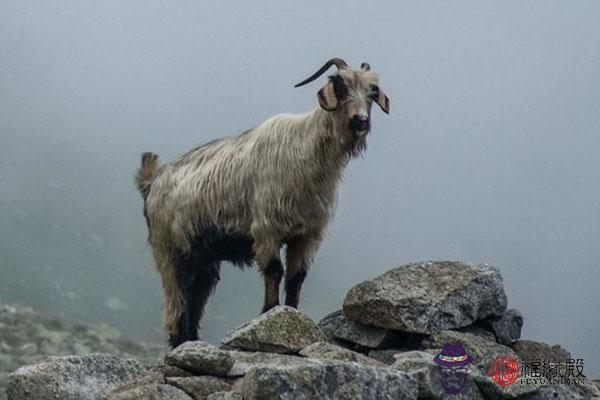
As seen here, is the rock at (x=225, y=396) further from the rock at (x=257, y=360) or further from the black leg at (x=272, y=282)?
the black leg at (x=272, y=282)

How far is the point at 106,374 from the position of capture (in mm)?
8273

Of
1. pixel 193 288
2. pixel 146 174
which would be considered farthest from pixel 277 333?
pixel 146 174

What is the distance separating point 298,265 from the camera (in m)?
11.2

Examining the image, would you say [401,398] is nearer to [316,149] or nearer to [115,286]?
[316,149]

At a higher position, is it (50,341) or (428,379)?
(50,341)

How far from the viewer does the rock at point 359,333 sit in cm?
1001

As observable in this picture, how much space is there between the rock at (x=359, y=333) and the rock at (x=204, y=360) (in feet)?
7.07

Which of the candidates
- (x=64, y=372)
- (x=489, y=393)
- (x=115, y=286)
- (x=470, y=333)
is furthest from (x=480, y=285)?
(x=115, y=286)

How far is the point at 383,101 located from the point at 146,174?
392cm

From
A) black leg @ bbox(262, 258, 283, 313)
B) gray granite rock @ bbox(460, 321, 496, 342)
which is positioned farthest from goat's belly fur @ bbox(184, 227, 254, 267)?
gray granite rock @ bbox(460, 321, 496, 342)

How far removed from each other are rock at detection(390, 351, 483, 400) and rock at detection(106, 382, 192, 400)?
1874mm

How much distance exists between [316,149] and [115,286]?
19133 cm

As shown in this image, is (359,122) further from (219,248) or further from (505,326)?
(505,326)

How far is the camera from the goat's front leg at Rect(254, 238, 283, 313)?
35.5 ft
